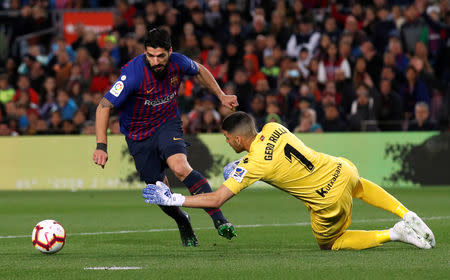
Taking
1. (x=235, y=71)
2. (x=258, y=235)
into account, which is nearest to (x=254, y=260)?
(x=258, y=235)

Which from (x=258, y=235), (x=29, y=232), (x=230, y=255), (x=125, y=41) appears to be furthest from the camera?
(x=125, y=41)

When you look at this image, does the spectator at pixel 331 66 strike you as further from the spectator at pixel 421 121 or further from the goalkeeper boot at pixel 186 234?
the goalkeeper boot at pixel 186 234

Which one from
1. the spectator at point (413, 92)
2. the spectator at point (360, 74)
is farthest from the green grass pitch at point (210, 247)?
the spectator at point (360, 74)

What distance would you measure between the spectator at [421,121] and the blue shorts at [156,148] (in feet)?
31.8

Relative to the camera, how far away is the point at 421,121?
18.5 m

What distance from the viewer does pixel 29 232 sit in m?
11.1

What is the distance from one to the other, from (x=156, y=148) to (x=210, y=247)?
1.20 m

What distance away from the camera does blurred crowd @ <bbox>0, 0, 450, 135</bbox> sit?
61.6 ft

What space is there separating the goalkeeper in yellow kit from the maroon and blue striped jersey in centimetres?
120

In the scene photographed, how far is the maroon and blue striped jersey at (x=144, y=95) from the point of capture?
367 inches

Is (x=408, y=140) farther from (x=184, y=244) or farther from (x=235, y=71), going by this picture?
(x=184, y=244)

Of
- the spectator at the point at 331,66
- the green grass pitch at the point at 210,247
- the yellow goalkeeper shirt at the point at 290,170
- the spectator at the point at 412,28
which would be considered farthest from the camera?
the spectator at the point at 412,28

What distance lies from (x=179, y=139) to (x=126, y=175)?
9.21 metres

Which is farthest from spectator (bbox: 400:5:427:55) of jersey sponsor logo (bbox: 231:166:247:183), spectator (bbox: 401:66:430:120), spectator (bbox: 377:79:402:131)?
jersey sponsor logo (bbox: 231:166:247:183)
